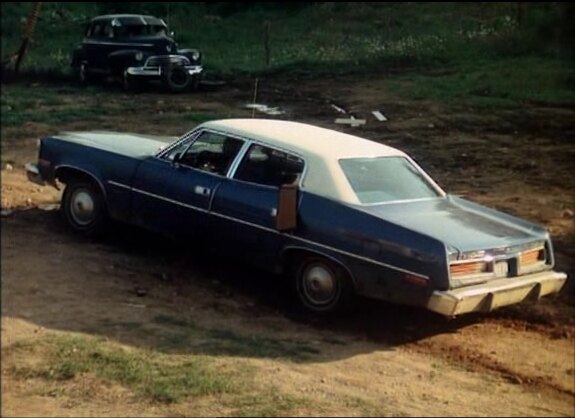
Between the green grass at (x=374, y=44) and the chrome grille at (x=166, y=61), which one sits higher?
the green grass at (x=374, y=44)

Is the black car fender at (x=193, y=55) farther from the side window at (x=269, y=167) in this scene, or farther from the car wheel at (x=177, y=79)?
the side window at (x=269, y=167)

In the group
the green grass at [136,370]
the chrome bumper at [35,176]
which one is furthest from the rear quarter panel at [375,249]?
the chrome bumper at [35,176]

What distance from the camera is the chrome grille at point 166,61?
1570cm

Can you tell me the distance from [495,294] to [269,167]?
68.2 inches

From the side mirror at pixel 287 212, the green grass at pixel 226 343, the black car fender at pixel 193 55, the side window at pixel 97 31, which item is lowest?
the green grass at pixel 226 343

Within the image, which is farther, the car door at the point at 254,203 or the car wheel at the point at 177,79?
the car wheel at the point at 177,79

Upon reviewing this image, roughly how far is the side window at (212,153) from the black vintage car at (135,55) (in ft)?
24.0

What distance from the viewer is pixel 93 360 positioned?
600 centimetres

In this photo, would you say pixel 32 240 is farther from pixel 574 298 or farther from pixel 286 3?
pixel 286 3

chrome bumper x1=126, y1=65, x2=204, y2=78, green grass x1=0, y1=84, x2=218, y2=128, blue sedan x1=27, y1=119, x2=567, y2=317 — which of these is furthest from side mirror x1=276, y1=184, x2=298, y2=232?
chrome bumper x1=126, y1=65, x2=204, y2=78

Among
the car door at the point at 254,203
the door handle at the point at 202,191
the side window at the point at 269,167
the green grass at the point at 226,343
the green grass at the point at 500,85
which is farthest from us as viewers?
the green grass at the point at 500,85

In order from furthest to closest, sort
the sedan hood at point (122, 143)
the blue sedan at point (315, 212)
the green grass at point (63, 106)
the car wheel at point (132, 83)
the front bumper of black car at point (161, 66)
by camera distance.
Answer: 1. the car wheel at point (132, 83)
2. the front bumper of black car at point (161, 66)
3. the green grass at point (63, 106)
4. the sedan hood at point (122, 143)
5. the blue sedan at point (315, 212)

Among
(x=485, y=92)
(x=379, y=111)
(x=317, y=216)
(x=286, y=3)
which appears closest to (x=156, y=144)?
(x=317, y=216)

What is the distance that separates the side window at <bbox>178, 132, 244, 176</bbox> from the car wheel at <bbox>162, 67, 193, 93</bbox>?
25.5 ft
